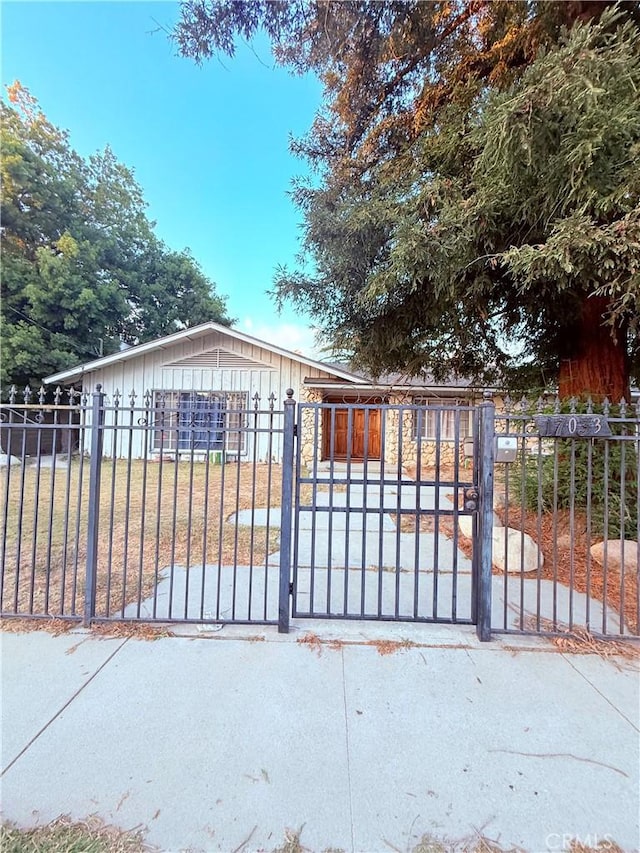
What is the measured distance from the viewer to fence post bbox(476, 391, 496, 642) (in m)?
2.85

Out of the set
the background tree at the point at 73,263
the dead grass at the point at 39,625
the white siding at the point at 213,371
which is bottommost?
the dead grass at the point at 39,625

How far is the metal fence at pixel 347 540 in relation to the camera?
9.49ft

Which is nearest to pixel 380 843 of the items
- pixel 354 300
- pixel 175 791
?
pixel 175 791

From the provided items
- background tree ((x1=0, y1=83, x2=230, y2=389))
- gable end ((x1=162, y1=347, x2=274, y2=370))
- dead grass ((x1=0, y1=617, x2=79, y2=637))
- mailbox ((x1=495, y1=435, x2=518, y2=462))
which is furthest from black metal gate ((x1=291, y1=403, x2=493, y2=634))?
background tree ((x1=0, y1=83, x2=230, y2=389))

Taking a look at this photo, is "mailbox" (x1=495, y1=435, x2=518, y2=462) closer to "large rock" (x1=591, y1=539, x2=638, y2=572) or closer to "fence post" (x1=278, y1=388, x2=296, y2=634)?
"fence post" (x1=278, y1=388, x2=296, y2=634)

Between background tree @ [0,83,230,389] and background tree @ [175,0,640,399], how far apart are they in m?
13.7

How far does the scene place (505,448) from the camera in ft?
9.55

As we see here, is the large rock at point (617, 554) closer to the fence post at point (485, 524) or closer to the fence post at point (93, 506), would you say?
the fence post at point (485, 524)

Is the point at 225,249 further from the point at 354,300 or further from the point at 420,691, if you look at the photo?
the point at 420,691

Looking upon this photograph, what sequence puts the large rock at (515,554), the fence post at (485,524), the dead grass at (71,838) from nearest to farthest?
the dead grass at (71,838), the fence post at (485,524), the large rock at (515,554)

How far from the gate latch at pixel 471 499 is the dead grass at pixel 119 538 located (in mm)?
1512

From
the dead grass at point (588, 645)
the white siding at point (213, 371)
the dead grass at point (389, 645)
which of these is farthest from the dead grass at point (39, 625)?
the white siding at point (213, 371)

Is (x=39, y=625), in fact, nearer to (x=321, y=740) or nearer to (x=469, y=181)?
(x=321, y=740)

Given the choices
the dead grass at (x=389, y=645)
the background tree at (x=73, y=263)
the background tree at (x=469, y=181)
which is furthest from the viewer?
the background tree at (x=73, y=263)
